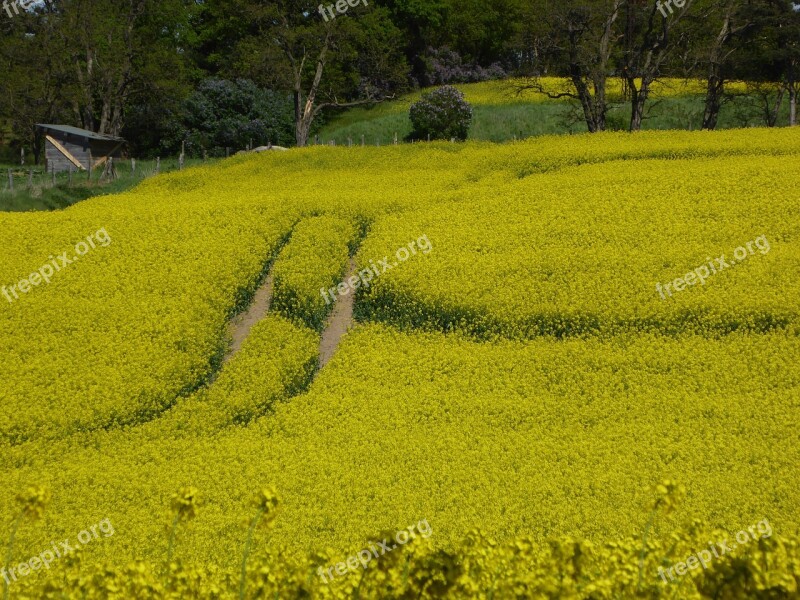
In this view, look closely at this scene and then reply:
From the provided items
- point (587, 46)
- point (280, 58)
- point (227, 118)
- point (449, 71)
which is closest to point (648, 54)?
point (587, 46)

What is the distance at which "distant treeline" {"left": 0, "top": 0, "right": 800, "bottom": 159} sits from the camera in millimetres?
39438

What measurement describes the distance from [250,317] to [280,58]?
31019 mm

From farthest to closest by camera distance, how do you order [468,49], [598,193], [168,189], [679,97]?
[468,49], [679,97], [168,189], [598,193]

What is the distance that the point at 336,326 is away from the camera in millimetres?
17750

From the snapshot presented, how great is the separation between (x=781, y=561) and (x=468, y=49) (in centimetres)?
7726

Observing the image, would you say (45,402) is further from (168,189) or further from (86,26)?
(86,26)

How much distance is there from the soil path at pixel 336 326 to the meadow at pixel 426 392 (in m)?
0.35

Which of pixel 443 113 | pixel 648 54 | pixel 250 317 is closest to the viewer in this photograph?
pixel 250 317

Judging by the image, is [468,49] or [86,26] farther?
[468,49]

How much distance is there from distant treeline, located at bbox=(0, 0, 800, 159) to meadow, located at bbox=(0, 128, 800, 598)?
18009mm

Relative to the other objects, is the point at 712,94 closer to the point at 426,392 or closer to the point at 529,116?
the point at 529,116

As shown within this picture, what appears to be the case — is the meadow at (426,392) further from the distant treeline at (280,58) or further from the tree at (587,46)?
the distant treeline at (280,58)

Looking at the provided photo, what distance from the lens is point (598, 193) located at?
2223 centimetres

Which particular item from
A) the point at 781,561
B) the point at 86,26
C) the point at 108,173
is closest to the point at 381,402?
the point at 781,561
